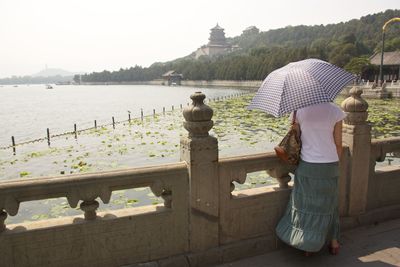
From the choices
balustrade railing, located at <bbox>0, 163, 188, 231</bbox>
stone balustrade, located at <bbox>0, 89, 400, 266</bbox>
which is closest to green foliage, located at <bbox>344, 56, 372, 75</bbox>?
stone balustrade, located at <bbox>0, 89, 400, 266</bbox>

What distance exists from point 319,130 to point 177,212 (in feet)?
5.63

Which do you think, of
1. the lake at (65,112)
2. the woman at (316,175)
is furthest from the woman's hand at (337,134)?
the lake at (65,112)

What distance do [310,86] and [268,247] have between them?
2.02 m

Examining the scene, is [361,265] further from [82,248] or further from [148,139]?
[148,139]

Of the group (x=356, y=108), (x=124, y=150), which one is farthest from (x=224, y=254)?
(x=124, y=150)

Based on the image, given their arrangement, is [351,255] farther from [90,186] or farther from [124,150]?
[124,150]

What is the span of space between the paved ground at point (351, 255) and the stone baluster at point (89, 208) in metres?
1.57

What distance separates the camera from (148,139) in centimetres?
2136

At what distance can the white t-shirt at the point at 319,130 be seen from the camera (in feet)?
11.7

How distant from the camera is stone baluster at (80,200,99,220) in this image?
135 inches

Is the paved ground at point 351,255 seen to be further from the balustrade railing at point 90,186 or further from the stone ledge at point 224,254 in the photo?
the balustrade railing at point 90,186

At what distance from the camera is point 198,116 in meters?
3.59

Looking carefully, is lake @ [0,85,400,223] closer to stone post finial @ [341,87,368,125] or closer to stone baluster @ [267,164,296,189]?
stone baluster @ [267,164,296,189]

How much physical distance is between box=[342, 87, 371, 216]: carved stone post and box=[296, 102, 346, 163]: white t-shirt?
3.27 feet
